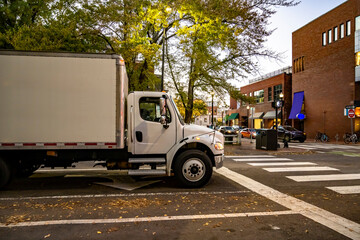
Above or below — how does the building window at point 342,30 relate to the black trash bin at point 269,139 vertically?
above

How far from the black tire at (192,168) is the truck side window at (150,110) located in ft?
3.44

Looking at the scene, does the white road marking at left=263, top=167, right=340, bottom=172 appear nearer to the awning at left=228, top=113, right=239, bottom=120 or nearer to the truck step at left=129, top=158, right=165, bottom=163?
the truck step at left=129, top=158, right=165, bottom=163

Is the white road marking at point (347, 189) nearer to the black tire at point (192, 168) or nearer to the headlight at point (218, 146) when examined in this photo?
the headlight at point (218, 146)

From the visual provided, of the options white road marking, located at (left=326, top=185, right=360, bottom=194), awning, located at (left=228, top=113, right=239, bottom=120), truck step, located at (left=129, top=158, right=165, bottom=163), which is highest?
awning, located at (left=228, top=113, right=239, bottom=120)

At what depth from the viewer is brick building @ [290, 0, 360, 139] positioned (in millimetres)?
28953

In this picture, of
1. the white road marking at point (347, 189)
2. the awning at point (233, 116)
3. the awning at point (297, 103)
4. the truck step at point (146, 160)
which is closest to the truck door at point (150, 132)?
the truck step at point (146, 160)

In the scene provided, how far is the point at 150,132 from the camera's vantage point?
704 cm

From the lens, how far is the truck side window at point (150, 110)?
712cm

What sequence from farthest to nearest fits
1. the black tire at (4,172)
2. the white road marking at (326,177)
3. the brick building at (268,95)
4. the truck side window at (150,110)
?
the brick building at (268,95) < the white road marking at (326,177) < the truck side window at (150,110) < the black tire at (4,172)

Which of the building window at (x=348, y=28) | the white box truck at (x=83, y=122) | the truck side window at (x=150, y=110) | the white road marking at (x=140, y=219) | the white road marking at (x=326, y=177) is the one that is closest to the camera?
the white road marking at (x=140, y=219)

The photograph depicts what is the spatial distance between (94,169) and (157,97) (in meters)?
4.39

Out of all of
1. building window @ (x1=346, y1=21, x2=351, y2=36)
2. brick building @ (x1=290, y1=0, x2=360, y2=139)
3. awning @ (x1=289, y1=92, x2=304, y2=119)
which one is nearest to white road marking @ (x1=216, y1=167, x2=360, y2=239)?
brick building @ (x1=290, y1=0, x2=360, y2=139)

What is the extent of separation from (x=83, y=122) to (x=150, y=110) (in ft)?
5.50

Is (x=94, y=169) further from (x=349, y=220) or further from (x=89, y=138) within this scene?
(x=349, y=220)
